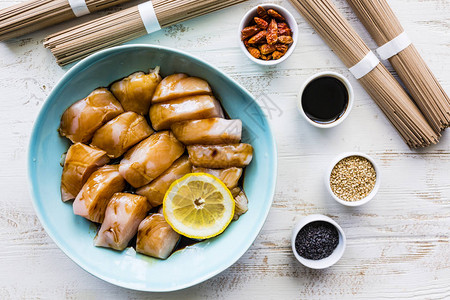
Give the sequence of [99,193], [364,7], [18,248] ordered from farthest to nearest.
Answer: [18,248] → [364,7] → [99,193]

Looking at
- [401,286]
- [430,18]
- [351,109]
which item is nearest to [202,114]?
[351,109]

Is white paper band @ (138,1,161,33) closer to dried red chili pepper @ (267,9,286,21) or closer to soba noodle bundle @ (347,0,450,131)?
dried red chili pepper @ (267,9,286,21)

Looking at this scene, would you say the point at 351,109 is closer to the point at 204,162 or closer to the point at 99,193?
the point at 204,162

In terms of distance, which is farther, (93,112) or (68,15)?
(68,15)

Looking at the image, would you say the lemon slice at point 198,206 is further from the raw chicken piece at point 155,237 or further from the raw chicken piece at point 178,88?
the raw chicken piece at point 178,88

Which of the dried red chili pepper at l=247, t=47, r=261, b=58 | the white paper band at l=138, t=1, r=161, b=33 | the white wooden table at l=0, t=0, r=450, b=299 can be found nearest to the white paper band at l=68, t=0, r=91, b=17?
the white wooden table at l=0, t=0, r=450, b=299

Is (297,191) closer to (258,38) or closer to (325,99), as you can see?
(325,99)

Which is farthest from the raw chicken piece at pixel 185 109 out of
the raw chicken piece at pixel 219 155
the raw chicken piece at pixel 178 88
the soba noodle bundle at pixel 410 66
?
the soba noodle bundle at pixel 410 66
